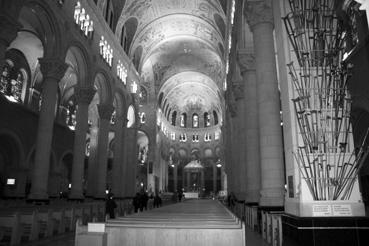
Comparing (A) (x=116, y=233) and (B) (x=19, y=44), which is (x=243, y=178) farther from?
(B) (x=19, y=44)

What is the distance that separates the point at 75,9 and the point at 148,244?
645 inches

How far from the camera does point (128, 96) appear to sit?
2769cm

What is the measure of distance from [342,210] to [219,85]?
34871 millimetres

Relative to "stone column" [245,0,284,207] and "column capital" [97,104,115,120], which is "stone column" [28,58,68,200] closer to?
"column capital" [97,104,115,120]

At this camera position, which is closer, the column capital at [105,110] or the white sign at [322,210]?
the white sign at [322,210]

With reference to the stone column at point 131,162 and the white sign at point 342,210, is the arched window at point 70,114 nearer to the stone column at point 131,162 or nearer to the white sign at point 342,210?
the stone column at point 131,162

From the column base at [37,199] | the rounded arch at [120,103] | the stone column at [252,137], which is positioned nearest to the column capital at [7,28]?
the column base at [37,199]

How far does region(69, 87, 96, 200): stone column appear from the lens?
17.3 metres

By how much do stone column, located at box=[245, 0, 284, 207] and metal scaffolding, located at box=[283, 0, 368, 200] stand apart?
363 cm

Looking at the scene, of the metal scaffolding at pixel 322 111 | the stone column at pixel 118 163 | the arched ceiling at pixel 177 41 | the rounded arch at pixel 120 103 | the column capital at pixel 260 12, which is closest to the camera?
the metal scaffolding at pixel 322 111

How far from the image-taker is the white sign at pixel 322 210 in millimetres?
5219

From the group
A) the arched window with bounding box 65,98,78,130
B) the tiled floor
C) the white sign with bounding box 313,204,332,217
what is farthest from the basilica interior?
the tiled floor

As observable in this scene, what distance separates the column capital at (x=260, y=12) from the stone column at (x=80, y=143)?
11792 mm

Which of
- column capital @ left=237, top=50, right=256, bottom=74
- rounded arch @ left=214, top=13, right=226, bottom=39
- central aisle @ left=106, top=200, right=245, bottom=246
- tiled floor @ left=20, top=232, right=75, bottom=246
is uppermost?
rounded arch @ left=214, top=13, right=226, bottom=39
